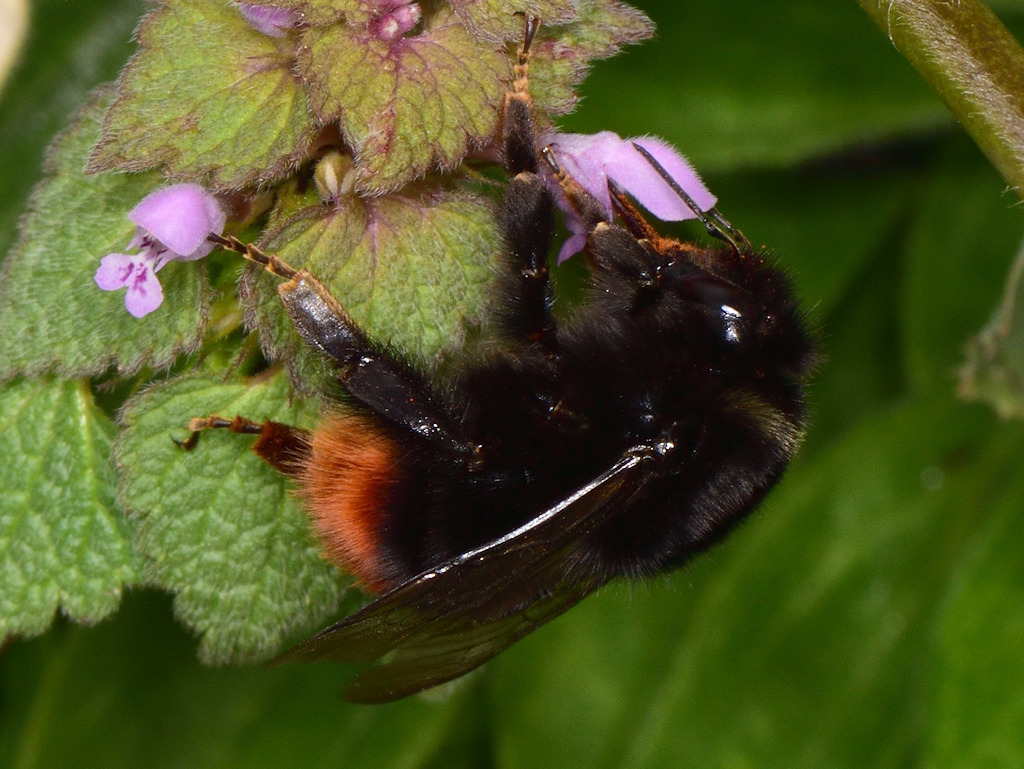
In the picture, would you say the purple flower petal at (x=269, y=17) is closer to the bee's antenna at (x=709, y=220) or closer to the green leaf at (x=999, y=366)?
the bee's antenna at (x=709, y=220)

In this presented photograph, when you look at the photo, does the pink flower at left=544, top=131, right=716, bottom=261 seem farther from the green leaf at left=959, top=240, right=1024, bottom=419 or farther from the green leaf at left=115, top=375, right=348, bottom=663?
the green leaf at left=959, top=240, right=1024, bottom=419

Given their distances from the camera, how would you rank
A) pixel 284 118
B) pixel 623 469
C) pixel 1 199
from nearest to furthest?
pixel 623 469
pixel 284 118
pixel 1 199

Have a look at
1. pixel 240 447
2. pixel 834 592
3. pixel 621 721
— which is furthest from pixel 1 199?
pixel 834 592

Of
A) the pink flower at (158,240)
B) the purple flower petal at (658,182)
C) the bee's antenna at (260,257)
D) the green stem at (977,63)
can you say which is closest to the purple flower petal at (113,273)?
the pink flower at (158,240)

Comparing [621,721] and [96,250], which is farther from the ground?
[96,250]

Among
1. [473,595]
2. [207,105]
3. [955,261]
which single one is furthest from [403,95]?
[955,261]

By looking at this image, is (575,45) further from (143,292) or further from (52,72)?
(52,72)

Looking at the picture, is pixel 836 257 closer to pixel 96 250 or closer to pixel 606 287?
pixel 606 287
